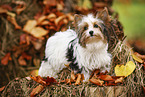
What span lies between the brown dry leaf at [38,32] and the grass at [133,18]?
208 inches

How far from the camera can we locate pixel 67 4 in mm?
6215

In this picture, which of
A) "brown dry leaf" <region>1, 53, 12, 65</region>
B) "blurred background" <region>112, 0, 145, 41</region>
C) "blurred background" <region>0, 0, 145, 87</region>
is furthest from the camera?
"blurred background" <region>112, 0, 145, 41</region>

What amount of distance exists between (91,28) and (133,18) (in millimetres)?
8984

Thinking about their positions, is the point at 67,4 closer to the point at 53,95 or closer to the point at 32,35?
the point at 32,35

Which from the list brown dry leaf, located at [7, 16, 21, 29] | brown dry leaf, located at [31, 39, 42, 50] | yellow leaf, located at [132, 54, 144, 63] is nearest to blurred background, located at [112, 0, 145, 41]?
brown dry leaf, located at [31, 39, 42, 50]

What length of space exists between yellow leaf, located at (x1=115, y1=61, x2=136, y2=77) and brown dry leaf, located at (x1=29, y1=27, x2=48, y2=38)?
263cm

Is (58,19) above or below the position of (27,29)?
above

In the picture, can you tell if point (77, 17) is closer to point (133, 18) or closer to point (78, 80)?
point (78, 80)

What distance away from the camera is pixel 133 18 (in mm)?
11648

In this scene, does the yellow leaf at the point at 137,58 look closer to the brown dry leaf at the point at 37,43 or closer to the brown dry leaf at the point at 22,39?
the brown dry leaf at the point at 37,43

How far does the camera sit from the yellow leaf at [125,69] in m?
3.51

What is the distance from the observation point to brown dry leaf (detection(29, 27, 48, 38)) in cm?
548

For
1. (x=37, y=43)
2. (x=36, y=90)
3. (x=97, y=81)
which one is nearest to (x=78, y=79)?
(x=97, y=81)

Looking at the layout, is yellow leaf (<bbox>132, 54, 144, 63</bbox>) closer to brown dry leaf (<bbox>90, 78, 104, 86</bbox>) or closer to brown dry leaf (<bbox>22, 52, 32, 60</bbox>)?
brown dry leaf (<bbox>90, 78, 104, 86</bbox>)
